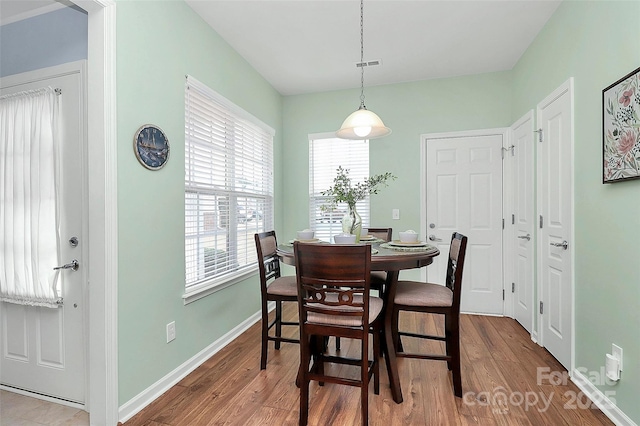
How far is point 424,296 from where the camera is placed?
2.12 meters

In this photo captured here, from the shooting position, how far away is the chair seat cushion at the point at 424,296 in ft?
6.73

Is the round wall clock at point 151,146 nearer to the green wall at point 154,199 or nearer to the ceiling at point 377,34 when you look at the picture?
the green wall at point 154,199

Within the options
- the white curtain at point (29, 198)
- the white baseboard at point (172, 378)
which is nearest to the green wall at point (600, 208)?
the white baseboard at point (172, 378)

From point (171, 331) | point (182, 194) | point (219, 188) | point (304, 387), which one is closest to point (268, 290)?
point (171, 331)

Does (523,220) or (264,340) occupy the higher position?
(523,220)

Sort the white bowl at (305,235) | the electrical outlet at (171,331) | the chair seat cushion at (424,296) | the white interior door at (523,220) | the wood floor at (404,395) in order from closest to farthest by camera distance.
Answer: the wood floor at (404,395) < the chair seat cushion at (424,296) < the electrical outlet at (171,331) < the white bowl at (305,235) < the white interior door at (523,220)

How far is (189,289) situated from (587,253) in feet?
9.08

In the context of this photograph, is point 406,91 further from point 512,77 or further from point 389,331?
point 389,331

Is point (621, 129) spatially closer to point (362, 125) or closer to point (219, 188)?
point (362, 125)

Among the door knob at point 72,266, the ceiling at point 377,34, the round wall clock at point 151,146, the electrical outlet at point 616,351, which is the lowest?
the electrical outlet at point 616,351

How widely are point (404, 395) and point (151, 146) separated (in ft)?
7.48

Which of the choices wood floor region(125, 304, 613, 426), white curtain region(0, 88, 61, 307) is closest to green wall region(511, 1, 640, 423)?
wood floor region(125, 304, 613, 426)

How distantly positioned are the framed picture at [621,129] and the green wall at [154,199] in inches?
106

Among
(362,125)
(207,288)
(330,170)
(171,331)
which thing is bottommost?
(171,331)
